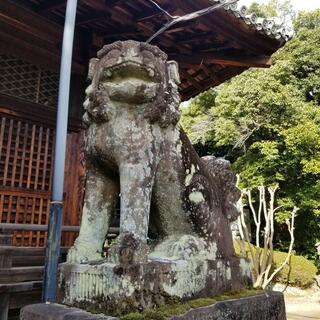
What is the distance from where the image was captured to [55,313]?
1.88 metres

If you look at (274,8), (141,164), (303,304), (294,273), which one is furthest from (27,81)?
(274,8)

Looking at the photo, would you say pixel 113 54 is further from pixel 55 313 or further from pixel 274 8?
pixel 274 8

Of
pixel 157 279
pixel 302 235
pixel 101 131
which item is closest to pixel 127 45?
pixel 101 131

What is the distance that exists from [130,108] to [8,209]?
3307mm

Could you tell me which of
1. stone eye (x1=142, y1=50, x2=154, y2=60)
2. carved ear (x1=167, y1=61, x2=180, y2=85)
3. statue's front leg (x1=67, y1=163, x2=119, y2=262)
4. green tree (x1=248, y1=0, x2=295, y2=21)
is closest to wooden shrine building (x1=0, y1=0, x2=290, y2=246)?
carved ear (x1=167, y1=61, x2=180, y2=85)

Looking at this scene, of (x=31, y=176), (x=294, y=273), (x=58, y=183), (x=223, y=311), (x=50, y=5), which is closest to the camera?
(x=223, y=311)

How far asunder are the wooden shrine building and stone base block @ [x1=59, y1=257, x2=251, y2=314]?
128 inches

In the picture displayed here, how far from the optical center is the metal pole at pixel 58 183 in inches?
106

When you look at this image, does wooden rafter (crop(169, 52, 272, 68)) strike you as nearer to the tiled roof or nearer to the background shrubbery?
the tiled roof

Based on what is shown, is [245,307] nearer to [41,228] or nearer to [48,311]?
[48,311]

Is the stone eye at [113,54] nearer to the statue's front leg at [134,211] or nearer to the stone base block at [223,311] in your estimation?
the statue's front leg at [134,211]

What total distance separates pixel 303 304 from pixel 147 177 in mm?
11030

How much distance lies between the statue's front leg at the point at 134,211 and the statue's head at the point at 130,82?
13.3 inches

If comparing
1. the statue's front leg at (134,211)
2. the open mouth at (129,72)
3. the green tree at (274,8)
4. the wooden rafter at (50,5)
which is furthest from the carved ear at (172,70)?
the green tree at (274,8)
